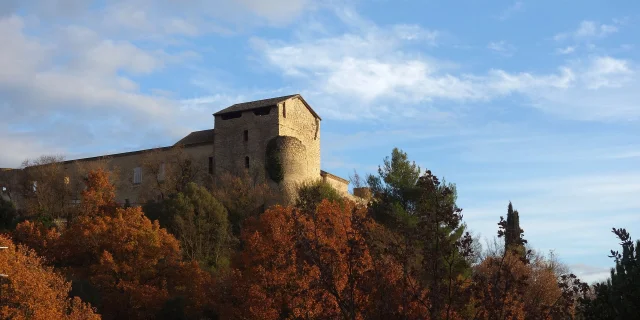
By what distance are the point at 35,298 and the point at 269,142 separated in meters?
26.0

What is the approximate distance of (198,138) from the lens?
5519 centimetres

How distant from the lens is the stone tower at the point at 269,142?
49.3 m

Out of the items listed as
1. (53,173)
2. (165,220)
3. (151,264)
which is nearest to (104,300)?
(151,264)

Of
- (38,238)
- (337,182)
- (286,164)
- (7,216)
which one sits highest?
(286,164)

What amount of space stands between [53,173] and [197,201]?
16.2 meters

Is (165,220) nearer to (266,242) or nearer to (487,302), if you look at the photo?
(266,242)

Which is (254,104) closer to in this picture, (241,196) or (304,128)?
(304,128)

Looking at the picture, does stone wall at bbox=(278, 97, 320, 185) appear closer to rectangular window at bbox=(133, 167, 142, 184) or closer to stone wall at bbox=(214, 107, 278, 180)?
stone wall at bbox=(214, 107, 278, 180)

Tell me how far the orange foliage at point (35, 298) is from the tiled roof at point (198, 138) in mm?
26227

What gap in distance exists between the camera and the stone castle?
4953cm

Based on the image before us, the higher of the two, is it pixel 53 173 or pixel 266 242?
pixel 53 173

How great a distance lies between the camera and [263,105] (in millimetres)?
51312

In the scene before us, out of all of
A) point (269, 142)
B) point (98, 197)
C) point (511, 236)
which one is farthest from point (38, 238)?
point (511, 236)

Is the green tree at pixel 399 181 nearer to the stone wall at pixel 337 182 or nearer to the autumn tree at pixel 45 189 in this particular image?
the stone wall at pixel 337 182
